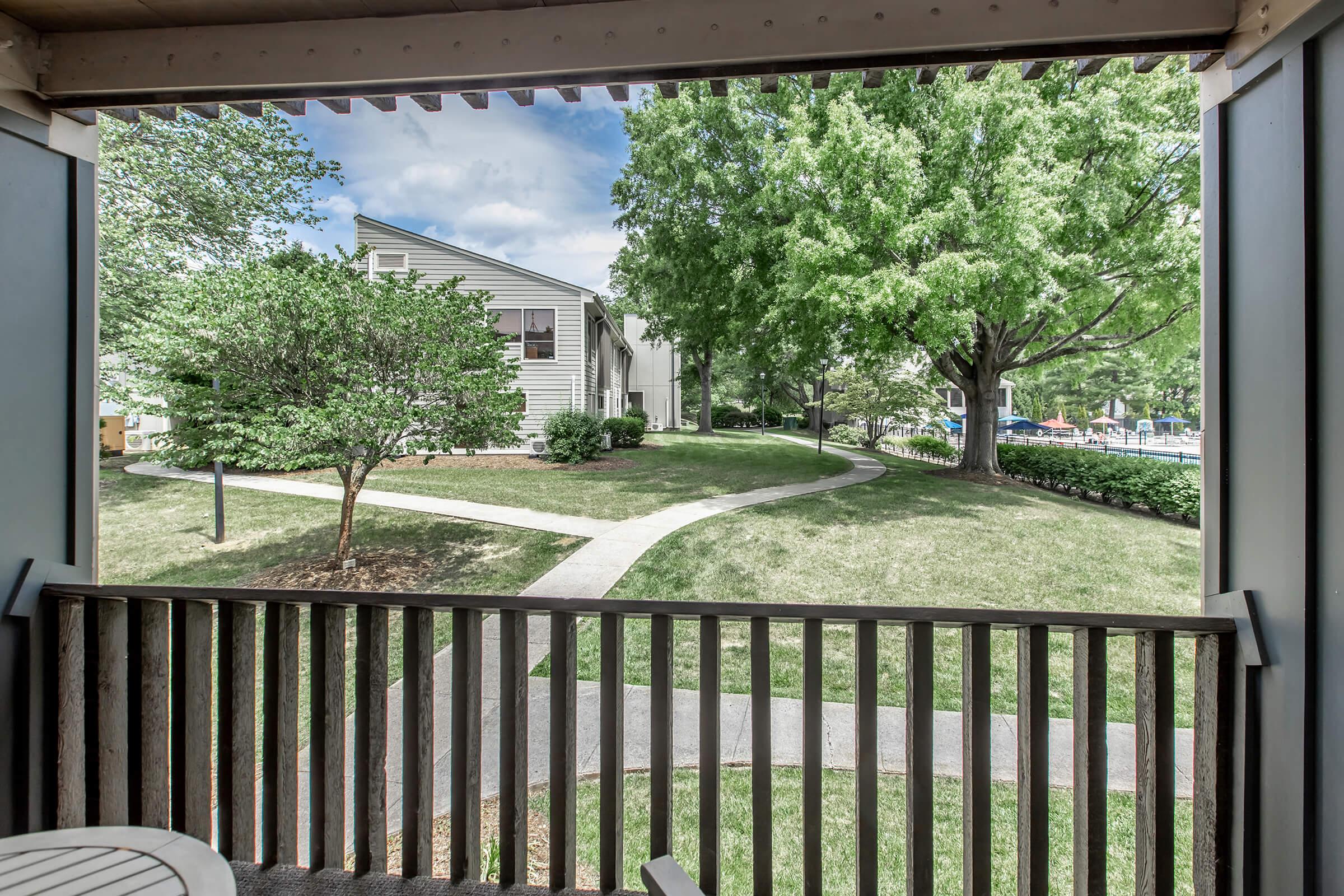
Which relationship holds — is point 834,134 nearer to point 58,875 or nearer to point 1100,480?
point 1100,480

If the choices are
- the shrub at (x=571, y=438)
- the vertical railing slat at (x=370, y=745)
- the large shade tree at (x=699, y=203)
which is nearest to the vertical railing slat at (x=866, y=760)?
the vertical railing slat at (x=370, y=745)

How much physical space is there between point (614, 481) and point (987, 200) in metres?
7.15

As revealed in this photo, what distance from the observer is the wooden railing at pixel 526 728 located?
1604 mm

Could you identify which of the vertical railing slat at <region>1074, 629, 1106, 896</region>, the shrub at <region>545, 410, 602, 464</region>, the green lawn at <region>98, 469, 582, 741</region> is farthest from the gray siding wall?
the vertical railing slat at <region>1074, 629, 1106, 896</region>

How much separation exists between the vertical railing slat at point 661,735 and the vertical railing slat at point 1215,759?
1.43m

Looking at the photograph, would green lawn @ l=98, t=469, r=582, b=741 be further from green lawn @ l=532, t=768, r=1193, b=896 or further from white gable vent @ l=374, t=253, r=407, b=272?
white gable vent @ l=374, t=253, r=407, b=272

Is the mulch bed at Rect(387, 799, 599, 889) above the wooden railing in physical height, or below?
below

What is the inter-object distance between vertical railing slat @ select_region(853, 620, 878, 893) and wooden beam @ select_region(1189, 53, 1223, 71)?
75.0 inches

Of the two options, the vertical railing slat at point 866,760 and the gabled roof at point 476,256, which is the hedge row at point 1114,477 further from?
the gabled roof at point 476,256

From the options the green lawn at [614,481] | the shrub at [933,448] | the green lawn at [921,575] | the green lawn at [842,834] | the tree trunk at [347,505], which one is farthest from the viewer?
the shrub at [933,448]

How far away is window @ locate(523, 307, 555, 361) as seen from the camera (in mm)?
13477

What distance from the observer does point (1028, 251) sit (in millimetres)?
7750

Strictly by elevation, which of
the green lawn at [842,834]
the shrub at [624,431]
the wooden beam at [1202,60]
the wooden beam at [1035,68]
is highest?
the wooden beam at [1035,68]

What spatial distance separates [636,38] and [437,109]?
722 mm
